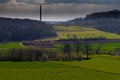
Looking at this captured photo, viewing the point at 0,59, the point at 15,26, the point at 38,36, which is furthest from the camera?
the point at 15,26

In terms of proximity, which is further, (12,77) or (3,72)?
(3,72)

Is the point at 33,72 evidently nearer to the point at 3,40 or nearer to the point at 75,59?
the point at 75,59

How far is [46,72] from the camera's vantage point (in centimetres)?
6506

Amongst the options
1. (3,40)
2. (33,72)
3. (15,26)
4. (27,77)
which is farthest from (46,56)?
(15,26)

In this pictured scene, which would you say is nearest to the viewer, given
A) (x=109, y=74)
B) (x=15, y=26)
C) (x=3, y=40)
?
(x=109, y=74)

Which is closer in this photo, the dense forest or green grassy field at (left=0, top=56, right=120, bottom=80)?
green grassy field at (left=0, top=56, right=120, bottom=80)

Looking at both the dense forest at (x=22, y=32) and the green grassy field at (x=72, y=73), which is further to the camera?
the dense forest at (x=22, y=32)

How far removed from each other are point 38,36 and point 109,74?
12279 cm

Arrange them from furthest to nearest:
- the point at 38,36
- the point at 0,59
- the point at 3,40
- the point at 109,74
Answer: the point at 38,36
the point at 3,40
the point at 0,59
the point at 109,74

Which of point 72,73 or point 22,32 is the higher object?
point 22,32

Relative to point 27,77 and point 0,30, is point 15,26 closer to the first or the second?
point 0,30

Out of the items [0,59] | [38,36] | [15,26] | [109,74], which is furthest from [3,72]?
[15,26]

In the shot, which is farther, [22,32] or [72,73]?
[22,32]

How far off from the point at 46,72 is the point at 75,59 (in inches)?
1084
